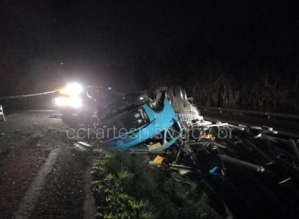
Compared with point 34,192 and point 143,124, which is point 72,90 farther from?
point 34,192

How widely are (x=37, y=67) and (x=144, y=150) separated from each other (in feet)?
180

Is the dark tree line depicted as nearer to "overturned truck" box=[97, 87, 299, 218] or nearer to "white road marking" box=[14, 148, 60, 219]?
"overturned truck" box=[97, 87, 299, 218]

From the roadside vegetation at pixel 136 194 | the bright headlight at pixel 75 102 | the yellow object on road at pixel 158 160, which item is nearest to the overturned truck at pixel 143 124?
the yellow object on road at pixel 158 160

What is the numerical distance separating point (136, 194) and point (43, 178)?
6.59ft

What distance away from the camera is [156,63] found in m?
45.2

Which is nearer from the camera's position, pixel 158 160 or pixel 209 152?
pixel 158 160

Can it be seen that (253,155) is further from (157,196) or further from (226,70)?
(226,70)

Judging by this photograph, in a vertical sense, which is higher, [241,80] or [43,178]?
[241,80]

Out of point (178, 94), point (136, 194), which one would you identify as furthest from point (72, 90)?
point (136, 194)

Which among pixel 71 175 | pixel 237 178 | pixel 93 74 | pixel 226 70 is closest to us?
pixel 71 175

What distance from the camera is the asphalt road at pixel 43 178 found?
15.8ft

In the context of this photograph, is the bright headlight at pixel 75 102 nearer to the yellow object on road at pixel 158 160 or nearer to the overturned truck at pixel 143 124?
the overturned truck at pixel 143 124

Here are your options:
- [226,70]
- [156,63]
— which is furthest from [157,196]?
[156,63]

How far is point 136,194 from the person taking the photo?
5.62m
